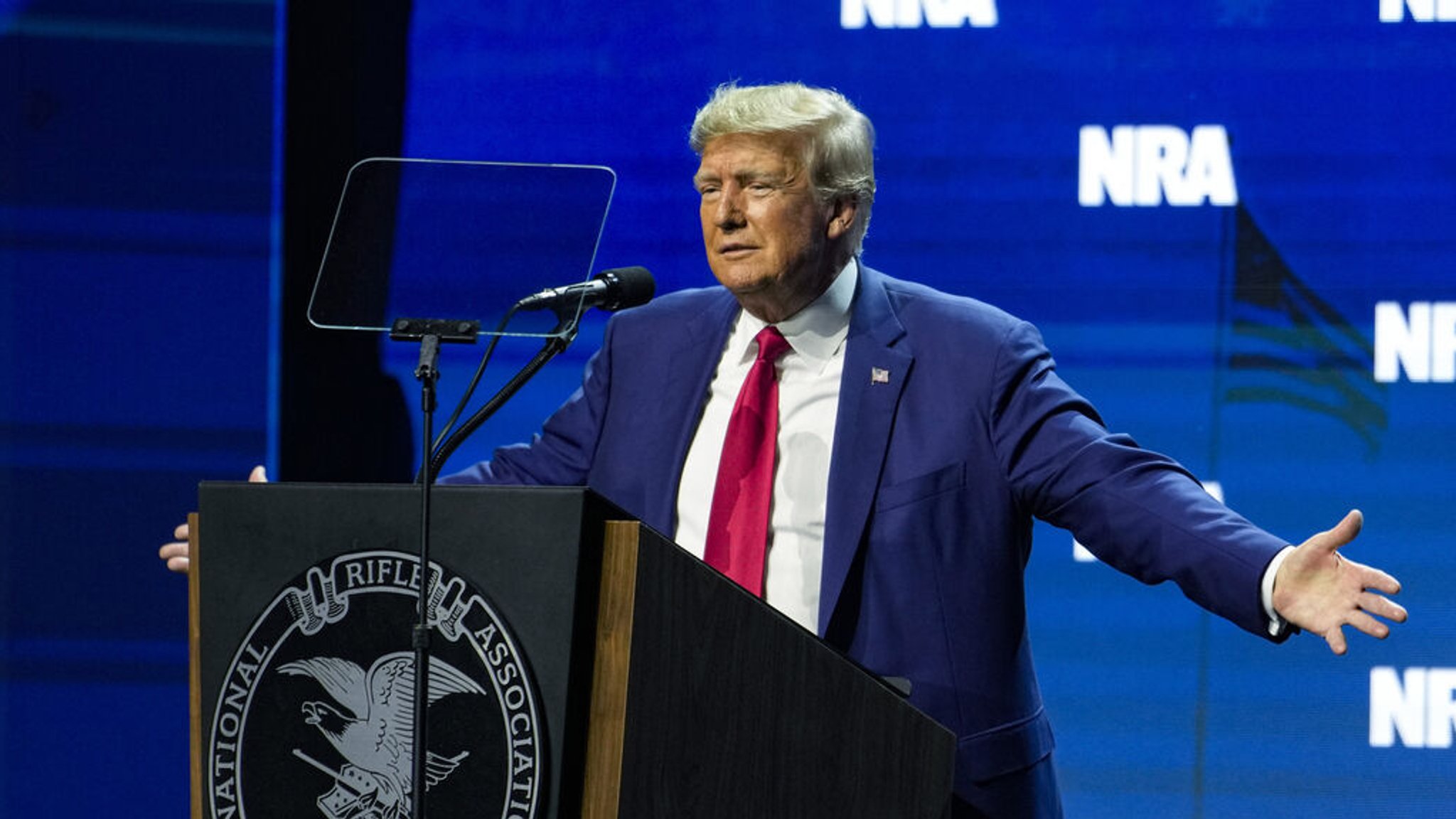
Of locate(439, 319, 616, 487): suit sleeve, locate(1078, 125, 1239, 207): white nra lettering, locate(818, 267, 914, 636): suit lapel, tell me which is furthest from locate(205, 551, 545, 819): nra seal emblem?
locate(1078, 125, 1239, 207): white nra lettering

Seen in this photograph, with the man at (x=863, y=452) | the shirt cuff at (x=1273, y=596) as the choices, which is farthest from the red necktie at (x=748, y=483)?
the shirt cuff at (x=1273, y=596)

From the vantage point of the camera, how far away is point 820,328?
2453 mm

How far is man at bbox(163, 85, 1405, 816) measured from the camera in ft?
7.14

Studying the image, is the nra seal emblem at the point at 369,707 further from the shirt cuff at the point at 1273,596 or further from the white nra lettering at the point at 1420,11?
the white nra lettering at the point at 1420,11

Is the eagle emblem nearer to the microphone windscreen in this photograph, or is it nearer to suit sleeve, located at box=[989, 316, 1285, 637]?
the microphone windscreen

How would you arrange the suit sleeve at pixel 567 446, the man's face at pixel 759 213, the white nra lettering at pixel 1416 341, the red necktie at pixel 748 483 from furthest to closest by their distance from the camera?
1. the white nra lettering at pixel 1416 341
2. the suit sleeve at pixel 567 446
3. the man's face at pixel 759 213
4. the red necktie at pixel 748 483

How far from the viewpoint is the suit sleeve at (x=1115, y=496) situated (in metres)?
1.91

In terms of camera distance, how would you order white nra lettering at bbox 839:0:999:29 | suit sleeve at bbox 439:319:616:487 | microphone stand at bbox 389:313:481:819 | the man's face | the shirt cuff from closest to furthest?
1. microphone stand at bbox 389:313:481:819
2. the shirt cuff
3. the man's face
4. suit sleeve at bbox 439:319:616:487
5. white nra lettering at bbox 839:0:999:29

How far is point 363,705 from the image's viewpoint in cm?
146

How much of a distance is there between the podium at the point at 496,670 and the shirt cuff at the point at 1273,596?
1.98 ft

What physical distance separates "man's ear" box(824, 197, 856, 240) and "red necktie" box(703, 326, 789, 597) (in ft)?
0.70

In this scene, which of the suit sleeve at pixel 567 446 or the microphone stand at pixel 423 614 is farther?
the suit sleeve at pixel 567 446

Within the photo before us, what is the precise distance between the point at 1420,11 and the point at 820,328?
164cm

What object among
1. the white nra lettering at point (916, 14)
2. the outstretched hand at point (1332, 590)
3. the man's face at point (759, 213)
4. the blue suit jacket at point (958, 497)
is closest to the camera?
the outstretched hand at point (1332, 590)
